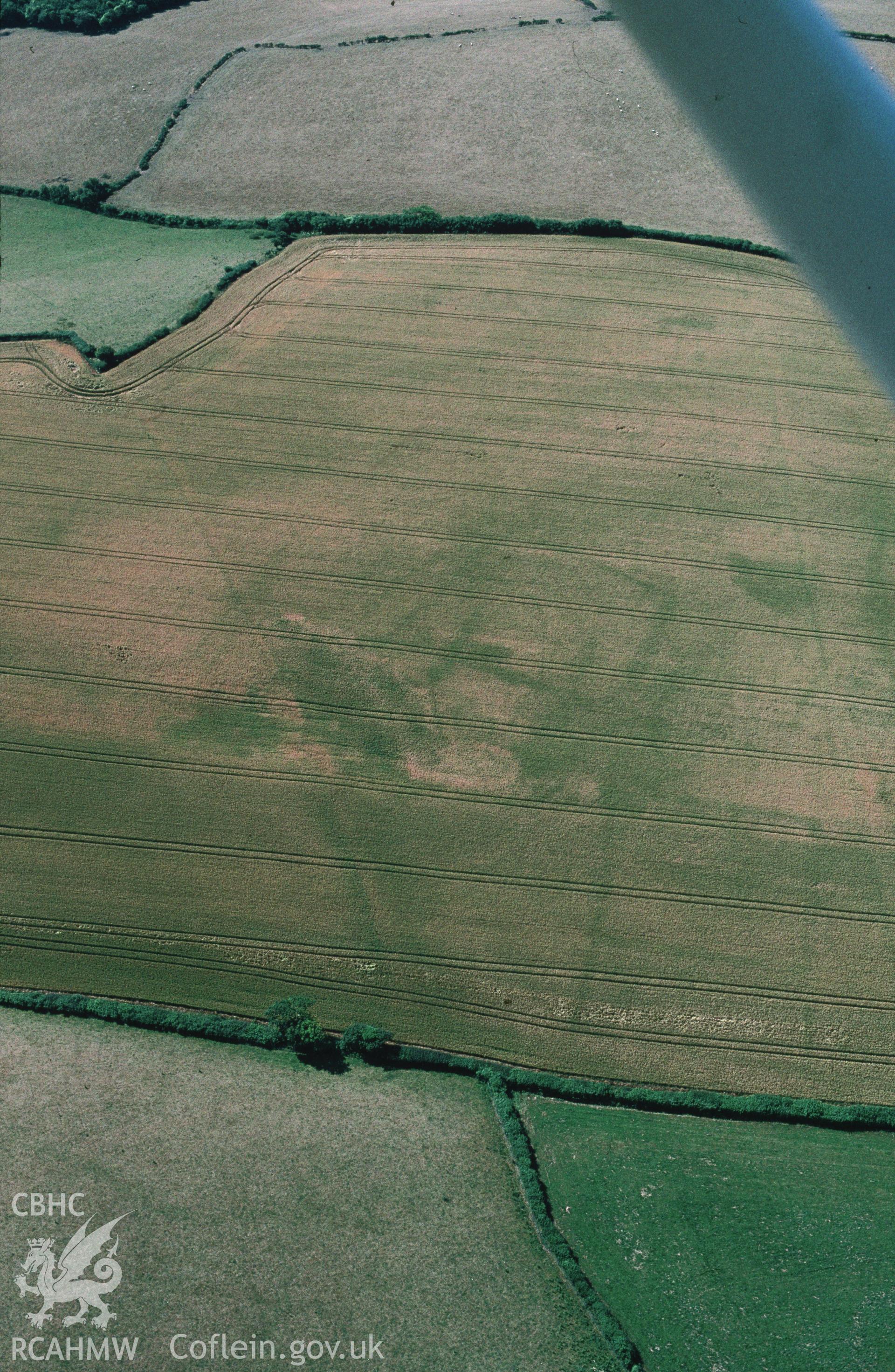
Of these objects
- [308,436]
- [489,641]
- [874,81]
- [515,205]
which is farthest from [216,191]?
[874,81]

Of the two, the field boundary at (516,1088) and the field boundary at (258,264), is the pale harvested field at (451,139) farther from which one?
the field boundary at (516,1088)

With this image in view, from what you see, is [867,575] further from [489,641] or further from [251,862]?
[251,862]

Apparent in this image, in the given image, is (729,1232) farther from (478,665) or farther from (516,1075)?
(478,665)

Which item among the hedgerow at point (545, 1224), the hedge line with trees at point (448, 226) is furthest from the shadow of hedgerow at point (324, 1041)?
the hedge line with trees at point (448, 226)

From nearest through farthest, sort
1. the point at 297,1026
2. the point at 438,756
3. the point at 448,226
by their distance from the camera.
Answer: the point at 297,1026 → the point at 438,756 → the point at 448,226

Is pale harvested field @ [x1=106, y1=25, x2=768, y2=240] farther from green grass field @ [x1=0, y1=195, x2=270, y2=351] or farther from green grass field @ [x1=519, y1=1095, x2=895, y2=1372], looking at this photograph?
Answer: green grass field @ [x1=519, y1=1095, x2=895, y2=1372]

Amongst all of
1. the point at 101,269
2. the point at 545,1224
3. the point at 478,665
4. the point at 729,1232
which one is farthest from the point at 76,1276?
the point at 101,269
